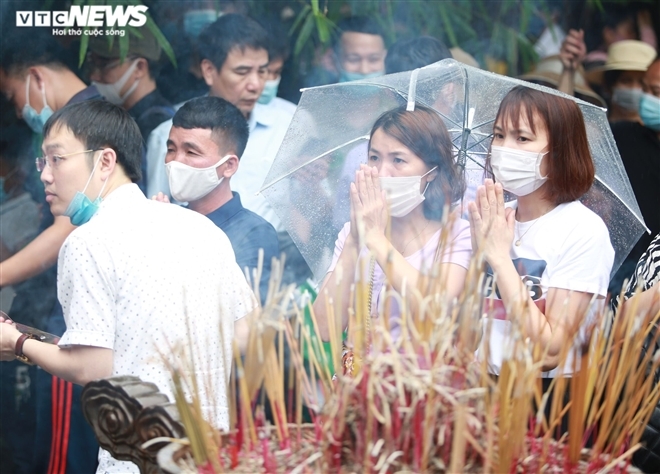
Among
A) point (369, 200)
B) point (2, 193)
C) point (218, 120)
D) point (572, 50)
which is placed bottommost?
point (369, 200)

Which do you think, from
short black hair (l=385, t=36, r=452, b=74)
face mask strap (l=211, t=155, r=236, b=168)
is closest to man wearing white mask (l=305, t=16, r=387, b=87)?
short black hair (l=385, t=36, r=452, b=74)

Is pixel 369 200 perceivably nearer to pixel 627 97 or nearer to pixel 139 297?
pixel 139 297

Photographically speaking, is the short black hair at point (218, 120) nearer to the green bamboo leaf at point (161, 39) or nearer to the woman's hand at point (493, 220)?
the green bamboo leaf at point (161, 39)

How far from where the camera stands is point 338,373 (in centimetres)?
139

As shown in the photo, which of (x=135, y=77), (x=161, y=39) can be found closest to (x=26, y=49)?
A: (x=135, y=77)

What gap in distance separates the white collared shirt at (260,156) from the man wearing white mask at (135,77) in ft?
1.16

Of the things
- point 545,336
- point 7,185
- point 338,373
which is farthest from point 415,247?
point 7,185

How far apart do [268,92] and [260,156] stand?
0.91 feet

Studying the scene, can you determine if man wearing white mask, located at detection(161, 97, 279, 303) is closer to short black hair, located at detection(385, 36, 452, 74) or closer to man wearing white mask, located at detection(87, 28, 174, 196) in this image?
man wearing white mask, located at detection(87, 28, 174, 196)

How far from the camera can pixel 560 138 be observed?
249 centimetres

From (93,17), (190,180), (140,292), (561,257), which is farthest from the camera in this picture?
(93,17)

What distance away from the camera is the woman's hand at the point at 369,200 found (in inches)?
94.4

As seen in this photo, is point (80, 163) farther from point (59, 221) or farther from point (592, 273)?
point (592, 273)

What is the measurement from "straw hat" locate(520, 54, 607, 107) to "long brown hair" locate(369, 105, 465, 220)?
1.05 meters
